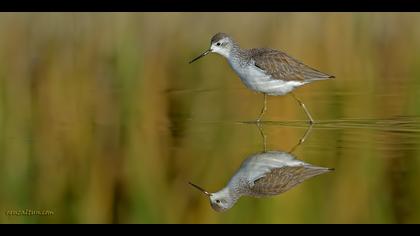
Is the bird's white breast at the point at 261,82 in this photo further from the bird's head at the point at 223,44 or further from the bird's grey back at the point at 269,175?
the bird's grey back at the point at 269,175

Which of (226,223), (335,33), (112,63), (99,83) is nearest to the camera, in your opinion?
(226,223)

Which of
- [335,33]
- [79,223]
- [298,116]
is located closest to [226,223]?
[79,223]

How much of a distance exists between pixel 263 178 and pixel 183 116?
338cm

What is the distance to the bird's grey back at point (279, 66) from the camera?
10.6m

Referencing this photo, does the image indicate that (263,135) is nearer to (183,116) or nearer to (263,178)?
(183,116)

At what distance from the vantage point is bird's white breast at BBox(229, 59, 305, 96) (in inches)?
418

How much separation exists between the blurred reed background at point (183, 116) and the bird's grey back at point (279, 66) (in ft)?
1.62

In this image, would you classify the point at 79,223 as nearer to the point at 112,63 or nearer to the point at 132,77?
the point at 132,77

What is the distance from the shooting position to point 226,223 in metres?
6.82

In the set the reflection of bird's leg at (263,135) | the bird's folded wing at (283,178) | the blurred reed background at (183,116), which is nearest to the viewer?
the blurred reed background at (183,116)

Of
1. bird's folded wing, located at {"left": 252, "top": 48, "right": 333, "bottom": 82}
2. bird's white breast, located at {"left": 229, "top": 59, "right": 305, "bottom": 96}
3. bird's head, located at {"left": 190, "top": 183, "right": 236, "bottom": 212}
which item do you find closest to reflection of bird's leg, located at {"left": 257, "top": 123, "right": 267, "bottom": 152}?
bird's white breast, located at {"left": 229, "top": 59, "right": 305, "bottom": 96}

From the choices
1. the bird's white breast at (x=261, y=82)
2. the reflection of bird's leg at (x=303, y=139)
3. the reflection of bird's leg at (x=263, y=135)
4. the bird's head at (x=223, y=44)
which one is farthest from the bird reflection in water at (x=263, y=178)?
the bird's head at (x=223, y=44)

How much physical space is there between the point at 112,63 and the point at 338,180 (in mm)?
7799

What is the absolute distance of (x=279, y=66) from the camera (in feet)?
35.1
